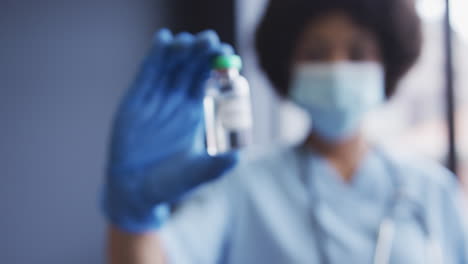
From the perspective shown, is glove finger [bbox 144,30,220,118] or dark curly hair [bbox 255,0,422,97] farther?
dark curly hair [bbox 255,0,422,97]

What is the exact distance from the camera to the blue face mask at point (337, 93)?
0.87 m

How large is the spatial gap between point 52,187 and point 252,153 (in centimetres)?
57

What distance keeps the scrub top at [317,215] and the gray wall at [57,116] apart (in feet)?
1.73

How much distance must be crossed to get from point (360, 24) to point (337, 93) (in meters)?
0.15

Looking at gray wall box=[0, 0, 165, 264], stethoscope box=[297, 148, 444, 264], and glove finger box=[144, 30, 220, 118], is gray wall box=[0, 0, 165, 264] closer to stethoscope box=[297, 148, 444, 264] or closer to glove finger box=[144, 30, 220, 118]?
glove finger box=[144, 30, 220, 118]

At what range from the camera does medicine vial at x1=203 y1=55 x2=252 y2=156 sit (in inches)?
27.0

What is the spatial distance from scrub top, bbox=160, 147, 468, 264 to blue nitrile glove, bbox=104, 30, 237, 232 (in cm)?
11

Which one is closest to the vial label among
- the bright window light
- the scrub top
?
the scrub top

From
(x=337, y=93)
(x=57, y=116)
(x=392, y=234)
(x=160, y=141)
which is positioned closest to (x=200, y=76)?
(x=160, y=141)

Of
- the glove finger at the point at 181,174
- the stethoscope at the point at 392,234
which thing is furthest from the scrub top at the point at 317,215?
the glove finger at the point at 181,174

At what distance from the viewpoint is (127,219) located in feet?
2.20

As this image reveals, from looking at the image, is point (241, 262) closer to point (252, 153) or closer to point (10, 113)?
point (252, 153)

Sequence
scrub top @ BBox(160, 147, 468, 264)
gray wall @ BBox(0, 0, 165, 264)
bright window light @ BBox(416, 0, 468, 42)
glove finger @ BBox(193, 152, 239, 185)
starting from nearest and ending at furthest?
glove finger @ BBox(193, 152, 239, 185), scrub top @ BBox(160, 147, 468, 264), gray wall @ BBox(0, 0, 165, 264), bright window light @ BBox(416, 0, 468, 42)

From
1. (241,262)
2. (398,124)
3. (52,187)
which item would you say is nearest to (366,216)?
(241,262)
